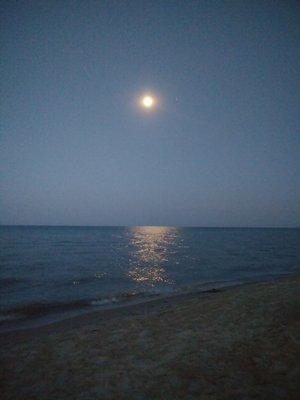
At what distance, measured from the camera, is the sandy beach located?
202 inches

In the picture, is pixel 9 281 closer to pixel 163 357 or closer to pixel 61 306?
pixel 61 306

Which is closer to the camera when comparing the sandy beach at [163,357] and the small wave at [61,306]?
the sandy beach at [163,357]

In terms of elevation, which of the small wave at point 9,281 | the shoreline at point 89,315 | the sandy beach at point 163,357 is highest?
the sandy beach at point 163,357

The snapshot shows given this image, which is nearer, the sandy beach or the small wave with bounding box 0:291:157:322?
the sandy beach

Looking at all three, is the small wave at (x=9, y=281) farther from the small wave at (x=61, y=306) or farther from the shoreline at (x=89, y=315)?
the shoreline at (x=89, y=315)

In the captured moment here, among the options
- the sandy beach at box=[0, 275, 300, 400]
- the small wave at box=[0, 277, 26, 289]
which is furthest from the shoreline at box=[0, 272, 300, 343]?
the small wave at box=[0, 277, 26, 289]

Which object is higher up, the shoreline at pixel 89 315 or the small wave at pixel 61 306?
the shoreline at pixel 89 315

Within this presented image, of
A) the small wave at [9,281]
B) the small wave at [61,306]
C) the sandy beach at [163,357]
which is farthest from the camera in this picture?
the small wave at [9,281]

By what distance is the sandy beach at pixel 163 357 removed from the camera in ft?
16.9

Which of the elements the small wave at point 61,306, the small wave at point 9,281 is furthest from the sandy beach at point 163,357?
the small wave at point 9,281

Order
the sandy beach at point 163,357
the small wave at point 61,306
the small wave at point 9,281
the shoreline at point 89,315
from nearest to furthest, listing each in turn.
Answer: the sandy beach at point 163,357
the shoreline at point 89,315
the small wave at point 61,306
the small wave at point 9,281

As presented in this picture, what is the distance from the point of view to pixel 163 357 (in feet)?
21.0

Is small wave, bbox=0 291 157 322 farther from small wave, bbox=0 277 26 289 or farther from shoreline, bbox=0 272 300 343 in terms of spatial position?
small wave, bbox=0 277 26 289

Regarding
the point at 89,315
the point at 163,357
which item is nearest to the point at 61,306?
the point at 89,315
